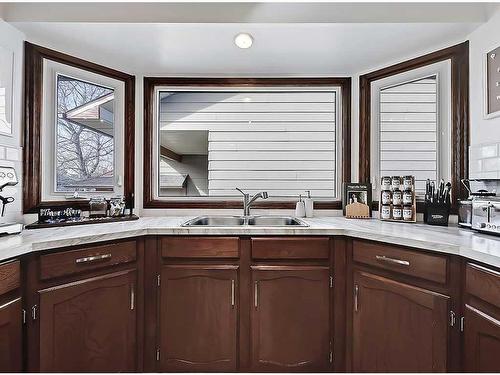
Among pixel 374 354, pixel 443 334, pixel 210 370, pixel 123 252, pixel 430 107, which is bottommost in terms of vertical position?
pixel 210 370

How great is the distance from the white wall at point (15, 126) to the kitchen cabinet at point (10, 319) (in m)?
0.67

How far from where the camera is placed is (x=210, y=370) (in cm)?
176

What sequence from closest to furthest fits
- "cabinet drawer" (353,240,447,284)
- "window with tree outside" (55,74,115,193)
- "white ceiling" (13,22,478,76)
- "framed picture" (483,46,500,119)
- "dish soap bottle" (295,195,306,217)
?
1. "cabinet drawer" (353,240,447,284)
2. "framed picture" (483,46,500,119)
3. "white ceiling" (13,22,478,76)
4. "window with tree outside" (55,74,115,193)
5. "dish soap bottle" (295,195,306,217)

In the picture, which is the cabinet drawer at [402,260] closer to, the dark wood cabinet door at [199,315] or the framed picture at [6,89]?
the dark wood cabinet door at [199,315]

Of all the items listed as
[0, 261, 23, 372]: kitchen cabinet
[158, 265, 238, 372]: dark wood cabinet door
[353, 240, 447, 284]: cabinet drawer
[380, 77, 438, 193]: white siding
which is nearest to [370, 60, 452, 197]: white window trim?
[380, 77, 438, 193]: white siding

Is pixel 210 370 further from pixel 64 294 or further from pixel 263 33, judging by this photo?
pixel 263 33

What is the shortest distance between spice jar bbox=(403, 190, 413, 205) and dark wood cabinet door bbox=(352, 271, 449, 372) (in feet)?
2.10

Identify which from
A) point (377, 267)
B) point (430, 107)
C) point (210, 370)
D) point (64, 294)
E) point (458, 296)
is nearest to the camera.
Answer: point (458, 296)

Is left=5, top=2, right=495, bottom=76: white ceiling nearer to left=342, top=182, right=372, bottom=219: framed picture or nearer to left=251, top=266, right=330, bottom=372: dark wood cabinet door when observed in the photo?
left=342, top=182, right=372, bottom=219: framed picture

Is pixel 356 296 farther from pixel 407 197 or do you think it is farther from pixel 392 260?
pixel 407 197

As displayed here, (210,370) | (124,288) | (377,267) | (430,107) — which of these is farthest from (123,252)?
(430,107)

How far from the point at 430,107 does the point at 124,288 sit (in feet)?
7.31

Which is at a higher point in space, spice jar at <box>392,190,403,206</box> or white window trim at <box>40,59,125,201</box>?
white window trim at <box>40,59,125,201</box>

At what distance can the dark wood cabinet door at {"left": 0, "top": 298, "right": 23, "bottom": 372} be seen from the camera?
1229 mm
